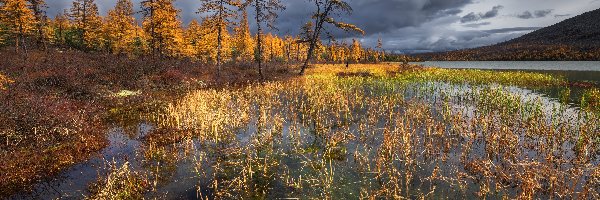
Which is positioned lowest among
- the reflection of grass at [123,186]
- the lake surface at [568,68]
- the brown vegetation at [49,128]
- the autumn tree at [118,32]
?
the reflection of grass at [123,186]

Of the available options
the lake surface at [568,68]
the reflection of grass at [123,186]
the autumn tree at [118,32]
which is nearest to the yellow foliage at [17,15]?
the autumn tree at [118,32]

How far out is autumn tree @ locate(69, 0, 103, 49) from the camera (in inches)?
2335

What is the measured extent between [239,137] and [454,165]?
22.2 feet

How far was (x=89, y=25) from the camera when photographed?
59.3 meters

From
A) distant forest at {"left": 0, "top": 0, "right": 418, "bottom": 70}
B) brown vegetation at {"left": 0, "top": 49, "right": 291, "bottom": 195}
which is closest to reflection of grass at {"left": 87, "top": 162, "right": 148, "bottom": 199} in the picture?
brown vegetation at {"left": 0, "top": 49, "right": 291, "bottom": 195}

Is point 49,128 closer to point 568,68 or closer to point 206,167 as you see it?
point 206,167

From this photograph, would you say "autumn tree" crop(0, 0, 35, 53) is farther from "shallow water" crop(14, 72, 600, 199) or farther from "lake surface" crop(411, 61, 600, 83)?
"lake surface" crop(411, 61, 600, 83)

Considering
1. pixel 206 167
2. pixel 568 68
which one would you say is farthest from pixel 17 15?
pixel 568 68

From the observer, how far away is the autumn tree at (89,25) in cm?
5931

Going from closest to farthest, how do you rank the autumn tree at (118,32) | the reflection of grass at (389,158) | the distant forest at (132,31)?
the reflection of grass at (389,158), the distant forest at (132,31), the autumn tree at (118,32)

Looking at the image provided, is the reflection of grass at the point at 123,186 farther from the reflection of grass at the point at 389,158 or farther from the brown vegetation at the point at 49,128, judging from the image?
the brown vegetation at the point at 49,128

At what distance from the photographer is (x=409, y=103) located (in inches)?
675

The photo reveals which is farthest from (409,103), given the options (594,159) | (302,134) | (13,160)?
(13,160)

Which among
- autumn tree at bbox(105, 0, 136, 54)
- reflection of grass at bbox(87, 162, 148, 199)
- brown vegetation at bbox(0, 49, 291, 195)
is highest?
autumn tree at bbox(105, 0, 136, 54)
